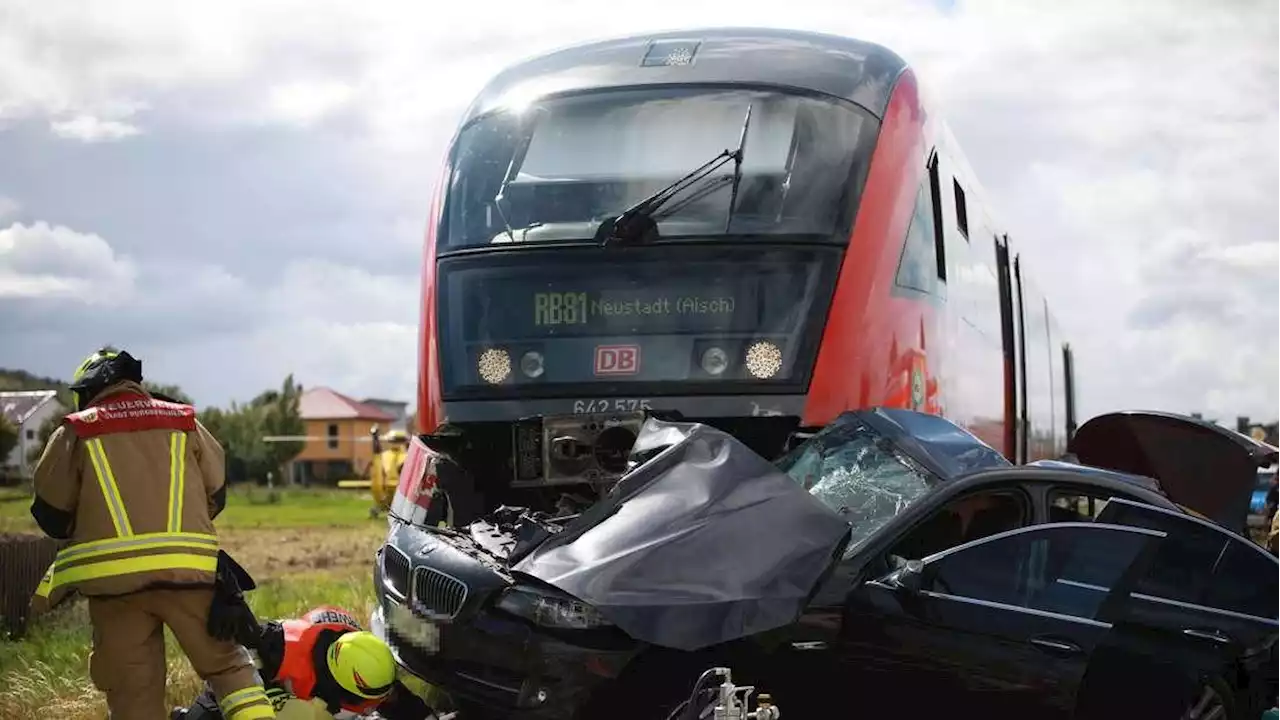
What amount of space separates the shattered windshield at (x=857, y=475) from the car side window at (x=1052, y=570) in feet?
1.37

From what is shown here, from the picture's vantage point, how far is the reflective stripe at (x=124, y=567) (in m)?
6.90

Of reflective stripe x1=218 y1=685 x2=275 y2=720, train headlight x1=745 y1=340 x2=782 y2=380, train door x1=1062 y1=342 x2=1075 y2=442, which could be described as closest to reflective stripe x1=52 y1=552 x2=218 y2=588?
reflective stripe x1=218 y1=685 x2=275 y2=720

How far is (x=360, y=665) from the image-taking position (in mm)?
7090

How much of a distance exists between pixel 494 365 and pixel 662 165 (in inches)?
60.4

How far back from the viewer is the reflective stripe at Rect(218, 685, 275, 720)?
22.8ft

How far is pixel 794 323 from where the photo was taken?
30.9 ft

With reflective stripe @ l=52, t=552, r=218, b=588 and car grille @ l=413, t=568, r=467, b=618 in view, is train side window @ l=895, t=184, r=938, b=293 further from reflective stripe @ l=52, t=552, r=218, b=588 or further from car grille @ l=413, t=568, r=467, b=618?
reflective stripe @ l=52, t=552, r=218, b=588

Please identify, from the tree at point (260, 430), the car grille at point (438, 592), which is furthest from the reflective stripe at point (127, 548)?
the tree at point (260, 430)

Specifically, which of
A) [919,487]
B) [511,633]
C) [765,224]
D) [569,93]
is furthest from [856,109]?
[511,633]

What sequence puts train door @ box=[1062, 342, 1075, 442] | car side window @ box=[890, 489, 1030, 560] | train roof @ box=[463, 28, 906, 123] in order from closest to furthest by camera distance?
car side window @ box=[890, 489, 1030, 560] < train roof @ box=[463, 28, 906, 123] < train door @ box=[1062, 342, 1075, 442]

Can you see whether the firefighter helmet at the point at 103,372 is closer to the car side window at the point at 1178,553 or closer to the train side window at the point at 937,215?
the car side window at the point at 1178,553

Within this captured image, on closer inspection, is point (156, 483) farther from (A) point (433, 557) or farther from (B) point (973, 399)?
(B) point (973, 399)

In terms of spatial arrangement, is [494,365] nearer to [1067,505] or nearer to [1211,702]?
[1067,505]

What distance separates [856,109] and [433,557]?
386 centimetres
